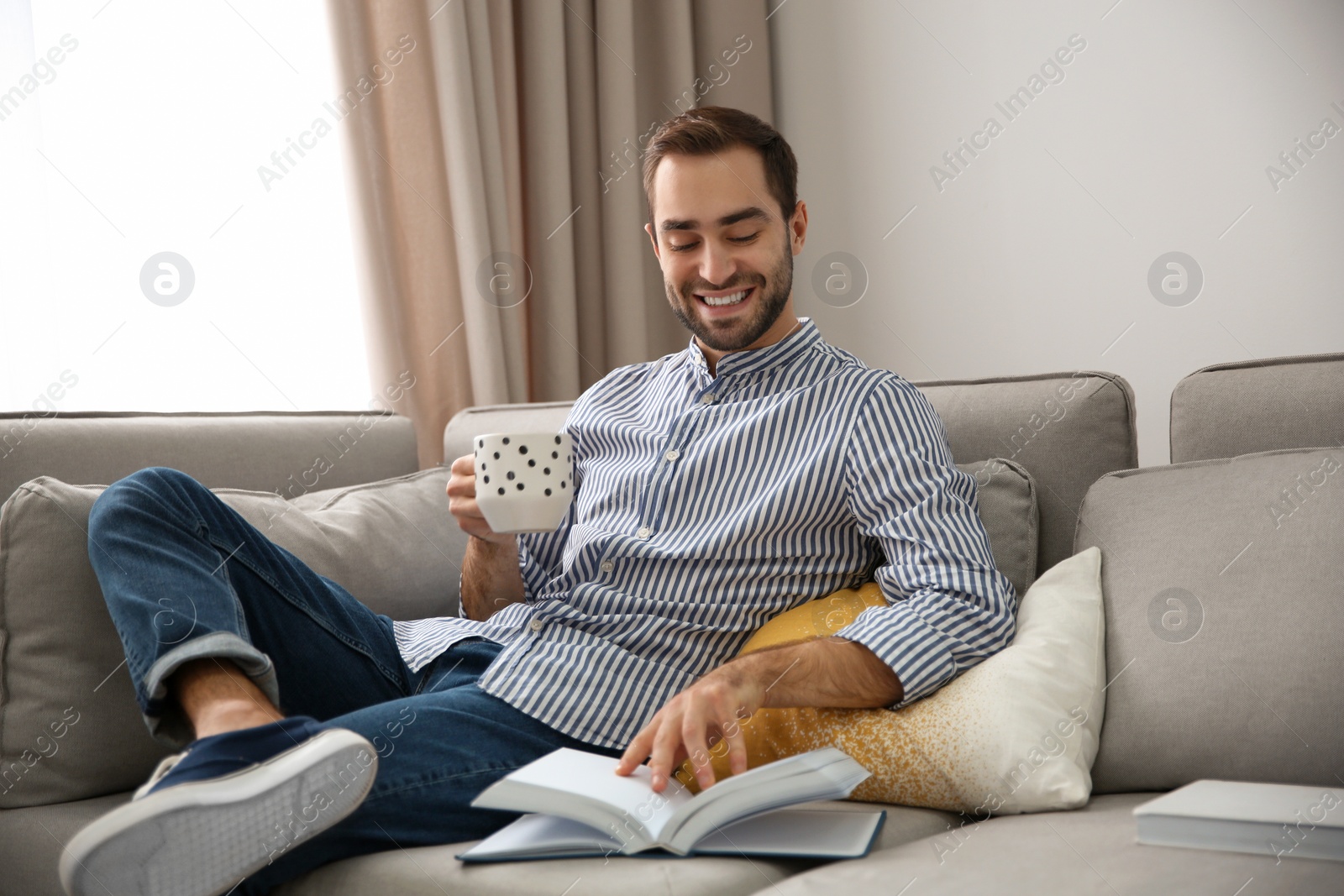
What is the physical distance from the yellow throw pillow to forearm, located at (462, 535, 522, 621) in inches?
15.9

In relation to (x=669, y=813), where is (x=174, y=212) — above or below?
above

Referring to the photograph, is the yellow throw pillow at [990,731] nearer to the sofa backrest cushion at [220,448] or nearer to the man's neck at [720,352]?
the man's neck at [720,352]

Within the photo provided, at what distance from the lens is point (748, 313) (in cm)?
142

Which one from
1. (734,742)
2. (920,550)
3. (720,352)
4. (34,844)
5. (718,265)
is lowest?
(34,844)

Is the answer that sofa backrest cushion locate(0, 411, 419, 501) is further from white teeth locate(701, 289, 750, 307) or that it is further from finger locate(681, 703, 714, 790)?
finger locate(681, 703, 714, 790)

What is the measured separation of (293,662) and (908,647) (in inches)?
24.8

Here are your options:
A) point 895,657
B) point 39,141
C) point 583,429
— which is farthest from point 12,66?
point 895,657

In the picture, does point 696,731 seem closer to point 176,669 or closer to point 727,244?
point 176,669

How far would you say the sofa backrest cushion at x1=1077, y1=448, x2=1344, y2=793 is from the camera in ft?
3.32

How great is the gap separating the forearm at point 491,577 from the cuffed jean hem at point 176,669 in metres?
0.45

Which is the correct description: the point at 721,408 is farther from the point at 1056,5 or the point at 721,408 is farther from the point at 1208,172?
the point at 1056,5

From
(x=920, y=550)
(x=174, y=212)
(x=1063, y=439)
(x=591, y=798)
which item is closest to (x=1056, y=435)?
(x=1063, y=439)

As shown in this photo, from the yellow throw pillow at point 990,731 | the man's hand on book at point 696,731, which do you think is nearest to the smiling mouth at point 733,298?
the yellow throw pillow at point 990,731

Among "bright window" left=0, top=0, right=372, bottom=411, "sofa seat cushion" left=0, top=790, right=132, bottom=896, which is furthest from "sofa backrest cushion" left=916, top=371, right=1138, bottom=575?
"bright window" left=0, top=0, right=372, bottom=411
